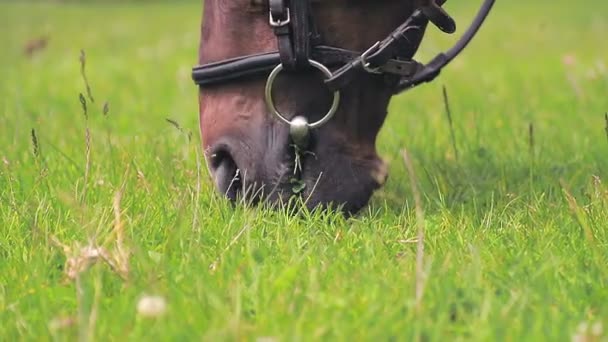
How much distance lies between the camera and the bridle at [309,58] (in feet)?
8.04

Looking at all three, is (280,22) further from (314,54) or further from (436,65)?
(436,65)

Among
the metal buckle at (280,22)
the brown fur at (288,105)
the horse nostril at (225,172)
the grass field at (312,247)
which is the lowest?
the grass field at (312,247)

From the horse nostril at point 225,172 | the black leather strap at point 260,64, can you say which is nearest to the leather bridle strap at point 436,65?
the black leather strap at point 260,64

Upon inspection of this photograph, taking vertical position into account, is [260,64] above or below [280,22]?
below

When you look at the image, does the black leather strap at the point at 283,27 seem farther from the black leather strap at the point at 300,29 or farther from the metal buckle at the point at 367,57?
the metal buckle at the point at 367,57

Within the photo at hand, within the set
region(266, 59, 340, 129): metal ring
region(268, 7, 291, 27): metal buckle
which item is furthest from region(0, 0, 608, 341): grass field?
region(268, 7, 291, 27): metal buckle

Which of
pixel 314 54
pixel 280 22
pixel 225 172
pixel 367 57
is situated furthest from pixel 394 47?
pixel 225 172

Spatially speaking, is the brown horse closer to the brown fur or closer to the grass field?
the brown fur

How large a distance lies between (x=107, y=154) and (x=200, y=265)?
5.48 feet

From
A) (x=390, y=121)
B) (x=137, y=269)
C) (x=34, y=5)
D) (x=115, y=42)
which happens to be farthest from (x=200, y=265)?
(x=34, y=5)

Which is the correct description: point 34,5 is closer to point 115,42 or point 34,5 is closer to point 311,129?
point 115,42

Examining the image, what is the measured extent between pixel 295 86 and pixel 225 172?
0.93 ft

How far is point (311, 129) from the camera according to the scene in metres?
2.54

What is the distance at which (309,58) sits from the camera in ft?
8.17
